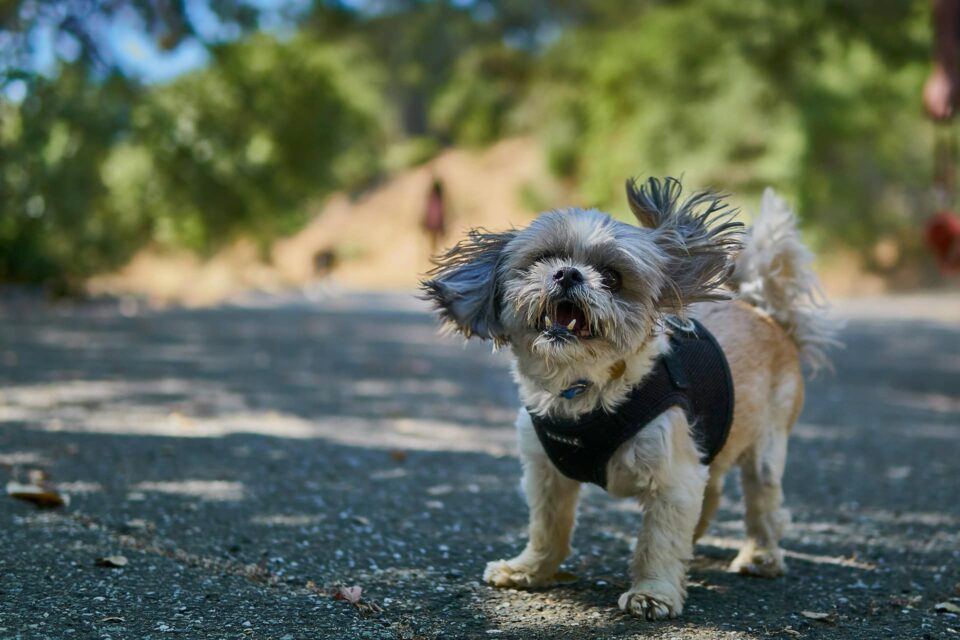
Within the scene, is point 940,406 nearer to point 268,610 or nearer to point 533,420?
point 533,420

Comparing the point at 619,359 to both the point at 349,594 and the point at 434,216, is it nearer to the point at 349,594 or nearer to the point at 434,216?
the point at 349,594

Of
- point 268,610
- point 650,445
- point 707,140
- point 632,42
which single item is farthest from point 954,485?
point 632,42

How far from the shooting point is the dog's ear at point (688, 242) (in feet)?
12.5

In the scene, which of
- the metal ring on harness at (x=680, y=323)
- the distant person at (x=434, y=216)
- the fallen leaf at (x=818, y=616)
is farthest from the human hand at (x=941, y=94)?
the distant person at (x=434, y=216)

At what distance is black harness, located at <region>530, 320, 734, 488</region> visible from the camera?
3783 mm

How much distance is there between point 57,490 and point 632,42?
31.6m

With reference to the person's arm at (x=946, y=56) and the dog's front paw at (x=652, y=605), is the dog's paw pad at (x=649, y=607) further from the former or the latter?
the person's arm at (x=946, y=56)

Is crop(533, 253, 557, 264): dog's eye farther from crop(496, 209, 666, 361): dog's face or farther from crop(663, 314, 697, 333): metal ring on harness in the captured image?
crop(663, 314, 697, 333): metal ring on harness

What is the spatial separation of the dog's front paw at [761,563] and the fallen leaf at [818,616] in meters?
0.52

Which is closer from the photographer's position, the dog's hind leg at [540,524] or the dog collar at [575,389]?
the dog collar at [575,389]

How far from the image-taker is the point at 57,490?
5.30 metres

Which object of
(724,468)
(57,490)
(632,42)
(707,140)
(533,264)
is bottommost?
(57,490)

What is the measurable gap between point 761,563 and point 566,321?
1.62 metres

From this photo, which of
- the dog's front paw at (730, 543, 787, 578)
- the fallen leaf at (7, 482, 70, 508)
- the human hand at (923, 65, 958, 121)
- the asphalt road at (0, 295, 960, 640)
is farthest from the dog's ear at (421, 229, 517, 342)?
the human hand at (923, 65, 958, 121)
